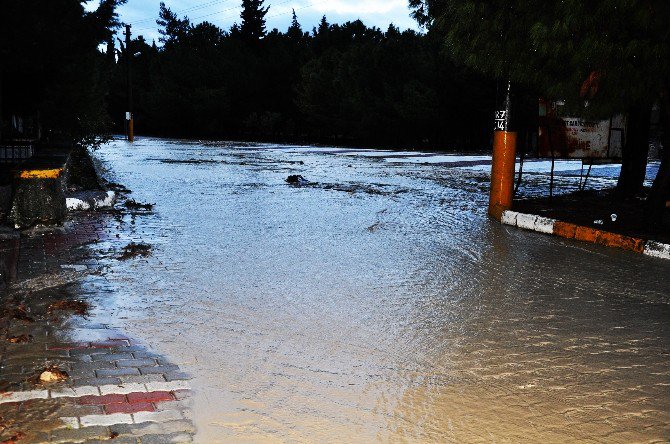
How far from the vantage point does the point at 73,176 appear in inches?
659

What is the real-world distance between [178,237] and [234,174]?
36.5ft

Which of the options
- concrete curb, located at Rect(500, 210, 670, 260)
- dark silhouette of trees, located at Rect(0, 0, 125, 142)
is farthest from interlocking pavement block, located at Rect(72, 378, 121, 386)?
dark silhouette of trees, located at Rect(0, 0, 125, 142)

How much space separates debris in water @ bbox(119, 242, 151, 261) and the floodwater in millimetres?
196

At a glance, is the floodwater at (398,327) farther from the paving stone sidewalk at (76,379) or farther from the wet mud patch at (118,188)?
the wet mud patch at (118,188)

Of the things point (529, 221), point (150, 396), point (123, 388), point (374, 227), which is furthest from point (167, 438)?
point (529, 221)

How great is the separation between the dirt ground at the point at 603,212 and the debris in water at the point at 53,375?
7.51 m

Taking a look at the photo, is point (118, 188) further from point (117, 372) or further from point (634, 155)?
point (117, 372)

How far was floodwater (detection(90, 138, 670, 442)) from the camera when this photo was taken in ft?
13.5

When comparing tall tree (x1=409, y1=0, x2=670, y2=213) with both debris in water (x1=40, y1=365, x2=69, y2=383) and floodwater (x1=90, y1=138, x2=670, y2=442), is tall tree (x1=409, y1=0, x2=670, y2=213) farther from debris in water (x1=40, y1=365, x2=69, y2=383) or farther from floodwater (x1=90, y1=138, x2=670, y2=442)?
debris in water (x1=40, y1=365, x2=69, y2=383)

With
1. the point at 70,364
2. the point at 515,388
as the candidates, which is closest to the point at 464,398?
the point at 515,388

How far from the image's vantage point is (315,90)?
53.3 meters

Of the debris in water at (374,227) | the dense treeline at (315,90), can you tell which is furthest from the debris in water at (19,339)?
the dense treeline at (315,90)

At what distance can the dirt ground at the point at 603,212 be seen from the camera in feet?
34.4

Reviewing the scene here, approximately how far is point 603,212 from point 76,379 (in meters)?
10.1
